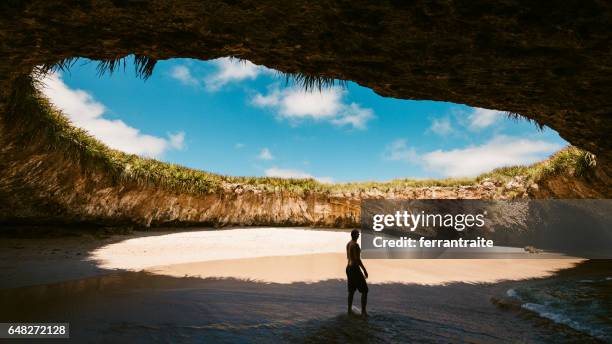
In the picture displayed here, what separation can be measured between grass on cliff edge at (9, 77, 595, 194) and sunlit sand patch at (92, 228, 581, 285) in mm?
2085

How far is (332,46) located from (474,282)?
7826 millimetres

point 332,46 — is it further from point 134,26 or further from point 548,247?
point 548,247

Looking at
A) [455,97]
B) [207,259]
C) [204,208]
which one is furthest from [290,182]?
[455,97]

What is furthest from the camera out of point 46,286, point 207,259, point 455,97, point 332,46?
point 207,259

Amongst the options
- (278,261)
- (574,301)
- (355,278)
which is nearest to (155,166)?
(278,261)

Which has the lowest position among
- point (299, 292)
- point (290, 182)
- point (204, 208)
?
point (299, 292)

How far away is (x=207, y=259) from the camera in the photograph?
35.4 ft

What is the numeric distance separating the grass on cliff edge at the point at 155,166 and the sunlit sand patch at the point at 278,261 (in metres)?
2.09

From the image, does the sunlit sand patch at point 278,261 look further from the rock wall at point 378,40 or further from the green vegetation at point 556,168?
the rock wall at point 378,40

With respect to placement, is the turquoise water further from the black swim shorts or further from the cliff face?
the cliff face

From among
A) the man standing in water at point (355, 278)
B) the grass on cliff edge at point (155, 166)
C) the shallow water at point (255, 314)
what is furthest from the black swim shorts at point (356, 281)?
the grass on cliff edge at point (155, 166)

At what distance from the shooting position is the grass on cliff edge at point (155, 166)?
286 inches

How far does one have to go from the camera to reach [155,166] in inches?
511

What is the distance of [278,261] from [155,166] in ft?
19.1
